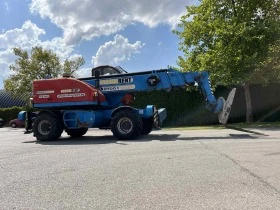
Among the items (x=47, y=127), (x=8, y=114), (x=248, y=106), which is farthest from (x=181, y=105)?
(x=8, y=114)

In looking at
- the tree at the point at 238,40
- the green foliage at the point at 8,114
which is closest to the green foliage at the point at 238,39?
the tree at the point at 238,40

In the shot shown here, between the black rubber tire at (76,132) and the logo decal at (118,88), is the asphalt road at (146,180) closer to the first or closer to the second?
the logo decal at (118,88)

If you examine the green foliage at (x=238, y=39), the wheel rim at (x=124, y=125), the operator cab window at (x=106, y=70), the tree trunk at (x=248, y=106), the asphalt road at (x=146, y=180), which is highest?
the green foliage at (x=238, y=39)

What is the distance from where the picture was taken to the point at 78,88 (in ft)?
56.7

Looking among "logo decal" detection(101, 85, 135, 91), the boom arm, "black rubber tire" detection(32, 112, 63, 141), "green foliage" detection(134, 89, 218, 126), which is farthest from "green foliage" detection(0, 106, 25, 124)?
the boom arm

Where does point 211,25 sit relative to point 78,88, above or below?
above

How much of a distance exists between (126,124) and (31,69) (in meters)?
37.0

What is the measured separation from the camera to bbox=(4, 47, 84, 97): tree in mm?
50688

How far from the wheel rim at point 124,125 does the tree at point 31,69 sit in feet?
118

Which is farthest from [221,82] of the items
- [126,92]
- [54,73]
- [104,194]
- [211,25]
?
[54,73]

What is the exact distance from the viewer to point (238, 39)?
2748cm

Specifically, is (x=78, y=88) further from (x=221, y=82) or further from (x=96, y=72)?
(x=221, y=82)

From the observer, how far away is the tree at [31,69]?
5069 cm

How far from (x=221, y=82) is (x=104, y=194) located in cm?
2277
